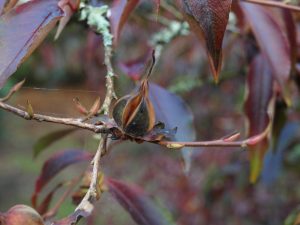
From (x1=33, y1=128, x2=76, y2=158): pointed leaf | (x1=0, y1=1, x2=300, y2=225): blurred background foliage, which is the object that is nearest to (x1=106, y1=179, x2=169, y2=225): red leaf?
(x1=0, y1=1, x2=300, y2=225): blurred background foliage

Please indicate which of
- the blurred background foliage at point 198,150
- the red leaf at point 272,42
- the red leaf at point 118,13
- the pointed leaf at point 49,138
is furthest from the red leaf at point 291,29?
the pointed leaf at point 49,138

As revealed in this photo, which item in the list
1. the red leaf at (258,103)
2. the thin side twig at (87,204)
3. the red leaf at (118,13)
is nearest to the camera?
the thin side twig at (87,204)

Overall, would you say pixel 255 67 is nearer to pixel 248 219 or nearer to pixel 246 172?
pixel 246 172

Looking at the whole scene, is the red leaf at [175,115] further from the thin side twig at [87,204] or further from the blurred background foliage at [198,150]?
the thin side twig at [87,204]

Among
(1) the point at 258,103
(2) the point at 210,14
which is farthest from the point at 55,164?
(2) the point at 210,14

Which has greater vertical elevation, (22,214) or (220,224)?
(22,214)

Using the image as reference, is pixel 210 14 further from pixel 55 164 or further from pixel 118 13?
pixel 55 164

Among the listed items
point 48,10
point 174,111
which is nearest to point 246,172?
point 174,111
